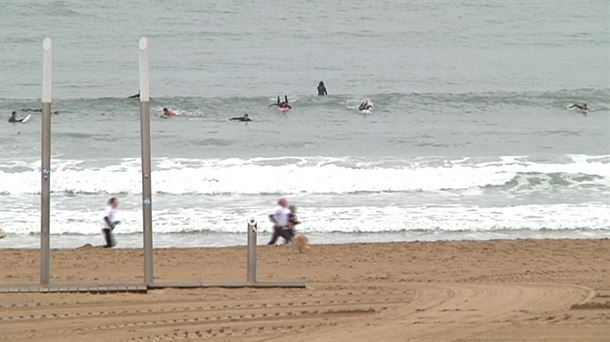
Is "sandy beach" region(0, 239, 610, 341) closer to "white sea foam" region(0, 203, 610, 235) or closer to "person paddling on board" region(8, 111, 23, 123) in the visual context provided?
"white sea foam" region(0, 203, 610, 235)

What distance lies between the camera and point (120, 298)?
33.3 feet

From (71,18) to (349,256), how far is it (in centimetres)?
4208

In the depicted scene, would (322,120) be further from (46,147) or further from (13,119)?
(46,147)

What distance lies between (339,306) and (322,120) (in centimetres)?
2658

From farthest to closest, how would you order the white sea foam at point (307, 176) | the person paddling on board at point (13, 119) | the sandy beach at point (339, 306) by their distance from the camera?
the person paddling on board at point (13, 119) → the white sea foam at point (307, 176) → the sandy beach at point (339, 306)

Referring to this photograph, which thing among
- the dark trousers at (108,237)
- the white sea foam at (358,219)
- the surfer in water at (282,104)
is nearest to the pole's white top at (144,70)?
the dark trousers at (108,237)

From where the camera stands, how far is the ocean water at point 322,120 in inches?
794

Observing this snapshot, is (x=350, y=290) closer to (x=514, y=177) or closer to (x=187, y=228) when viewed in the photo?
(x=187, y=228)

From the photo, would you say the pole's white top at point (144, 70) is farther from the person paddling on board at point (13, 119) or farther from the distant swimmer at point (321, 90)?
the distant swimmer at point (321, 90)

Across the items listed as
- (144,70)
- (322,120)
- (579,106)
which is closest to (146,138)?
(144,70)

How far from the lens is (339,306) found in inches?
389

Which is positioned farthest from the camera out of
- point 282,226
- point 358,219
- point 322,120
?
point 322,120

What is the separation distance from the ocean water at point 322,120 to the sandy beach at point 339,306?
4.16 m

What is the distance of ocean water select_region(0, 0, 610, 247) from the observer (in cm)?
2017
